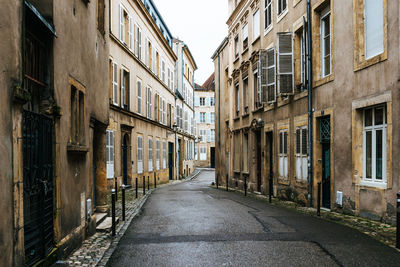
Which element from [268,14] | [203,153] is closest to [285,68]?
[268,14]

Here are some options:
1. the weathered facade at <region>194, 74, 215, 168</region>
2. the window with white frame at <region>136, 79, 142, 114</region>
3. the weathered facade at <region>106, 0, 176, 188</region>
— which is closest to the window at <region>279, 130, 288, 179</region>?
the weathered facade at <region>106, 0, 176, 188</region>

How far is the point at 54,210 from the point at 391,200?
6.70 metres

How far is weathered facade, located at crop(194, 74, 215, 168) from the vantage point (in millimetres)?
65938

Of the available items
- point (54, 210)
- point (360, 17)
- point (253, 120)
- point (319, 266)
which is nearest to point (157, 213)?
point (54, 210)

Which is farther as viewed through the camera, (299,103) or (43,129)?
(299,103)

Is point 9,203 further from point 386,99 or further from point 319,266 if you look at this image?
point 386,99

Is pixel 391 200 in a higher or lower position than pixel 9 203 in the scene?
lower

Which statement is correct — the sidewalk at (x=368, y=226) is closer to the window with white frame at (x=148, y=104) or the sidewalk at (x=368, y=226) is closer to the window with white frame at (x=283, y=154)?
the window with white frame at (x=283, y=154)

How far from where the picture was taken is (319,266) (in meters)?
5.53

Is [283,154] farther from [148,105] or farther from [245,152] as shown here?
[148,105]

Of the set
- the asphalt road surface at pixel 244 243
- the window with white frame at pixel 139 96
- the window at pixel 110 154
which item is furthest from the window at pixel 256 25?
the asphalt road surface at pixel 244 243

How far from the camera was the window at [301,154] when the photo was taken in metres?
13.7

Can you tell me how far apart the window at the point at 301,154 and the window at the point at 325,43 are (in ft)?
6.77

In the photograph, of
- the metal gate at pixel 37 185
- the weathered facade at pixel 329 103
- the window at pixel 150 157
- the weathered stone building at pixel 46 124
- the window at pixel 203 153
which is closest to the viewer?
the weathered stone building at pixel 46 124
